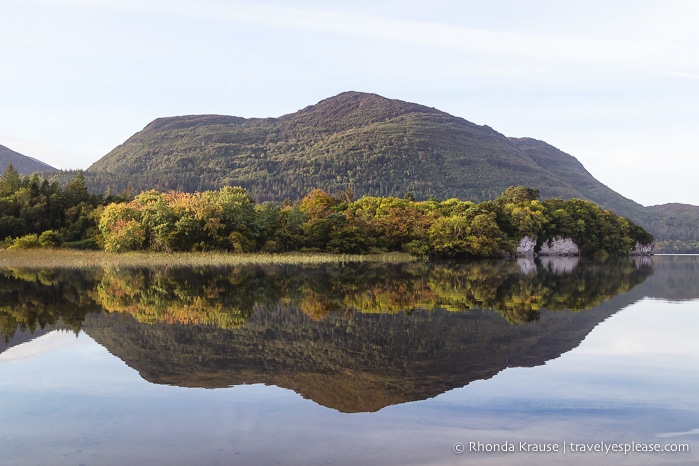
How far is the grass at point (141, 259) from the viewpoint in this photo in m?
54.7

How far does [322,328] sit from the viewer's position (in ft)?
59.6

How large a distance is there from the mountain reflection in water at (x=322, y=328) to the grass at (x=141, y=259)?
21.0m

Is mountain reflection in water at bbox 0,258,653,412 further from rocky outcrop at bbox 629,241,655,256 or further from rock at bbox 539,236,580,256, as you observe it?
rocky outcrop at bbox 629,241,655,256

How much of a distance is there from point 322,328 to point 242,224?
5370cm

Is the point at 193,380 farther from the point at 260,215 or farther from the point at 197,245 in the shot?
the point at 260,215

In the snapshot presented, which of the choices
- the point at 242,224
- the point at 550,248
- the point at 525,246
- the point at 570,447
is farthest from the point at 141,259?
the point at 550,248

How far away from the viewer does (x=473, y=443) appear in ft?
27.3

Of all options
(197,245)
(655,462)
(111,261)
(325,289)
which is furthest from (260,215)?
(655,462)

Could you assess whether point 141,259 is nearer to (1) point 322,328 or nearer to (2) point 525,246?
(1) point 322,328

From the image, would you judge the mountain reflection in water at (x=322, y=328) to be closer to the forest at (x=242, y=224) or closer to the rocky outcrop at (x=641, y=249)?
the forest at (x=242, y=224)

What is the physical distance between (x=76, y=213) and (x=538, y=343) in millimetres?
78107

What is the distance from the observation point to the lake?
8.21 metres

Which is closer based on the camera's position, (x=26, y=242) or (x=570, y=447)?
(x=570, y=447)

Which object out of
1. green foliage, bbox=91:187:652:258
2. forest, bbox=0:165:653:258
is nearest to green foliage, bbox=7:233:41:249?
forest, bbox=0:165:653:258
